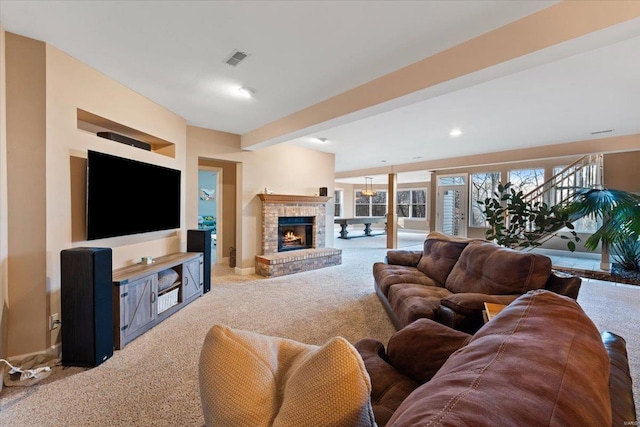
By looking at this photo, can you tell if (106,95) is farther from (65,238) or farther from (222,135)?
(222,135)

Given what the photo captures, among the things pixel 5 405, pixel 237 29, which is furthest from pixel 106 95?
pixel 5 405

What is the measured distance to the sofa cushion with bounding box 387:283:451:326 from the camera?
216 cm

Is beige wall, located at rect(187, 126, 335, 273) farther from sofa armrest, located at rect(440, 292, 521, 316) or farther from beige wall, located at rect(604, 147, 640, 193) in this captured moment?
beige wall, located at rect(604, 147, 640, 193)

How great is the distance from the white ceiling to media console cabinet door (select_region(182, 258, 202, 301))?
82.5 inches

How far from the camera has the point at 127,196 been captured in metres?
2.94

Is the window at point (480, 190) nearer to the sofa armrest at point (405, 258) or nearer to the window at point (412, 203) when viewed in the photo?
the window at point (412, 203)

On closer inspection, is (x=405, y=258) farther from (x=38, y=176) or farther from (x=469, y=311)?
(x=38, y=176)

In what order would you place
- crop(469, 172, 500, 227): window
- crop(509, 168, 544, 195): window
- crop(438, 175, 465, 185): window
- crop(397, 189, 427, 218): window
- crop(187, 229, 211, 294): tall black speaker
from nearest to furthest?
crop(187, 229, 211, 294): tall black speaker, crop(509, 168, 544, 195): window, crop(469, 172, 500, 227): window, crop(438, 175, 465, 185): window, crop(397, 189, 427, 218): window

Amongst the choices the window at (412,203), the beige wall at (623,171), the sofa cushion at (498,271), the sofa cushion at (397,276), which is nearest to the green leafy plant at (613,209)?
the sofa cushion at (498,271)

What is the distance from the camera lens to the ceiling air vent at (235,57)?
7.76ft

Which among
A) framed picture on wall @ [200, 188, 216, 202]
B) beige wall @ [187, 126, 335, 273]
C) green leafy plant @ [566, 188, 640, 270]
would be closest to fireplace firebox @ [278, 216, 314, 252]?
beige wall @ [187, 126, 335, 273]

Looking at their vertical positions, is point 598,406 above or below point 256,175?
below

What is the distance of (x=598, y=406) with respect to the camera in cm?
55

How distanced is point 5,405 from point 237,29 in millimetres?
3011
